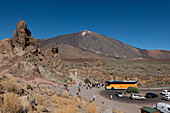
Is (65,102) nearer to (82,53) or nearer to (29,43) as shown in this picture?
(29,43)

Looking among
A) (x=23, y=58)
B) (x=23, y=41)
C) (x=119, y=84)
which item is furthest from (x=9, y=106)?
(x=23, y=41)

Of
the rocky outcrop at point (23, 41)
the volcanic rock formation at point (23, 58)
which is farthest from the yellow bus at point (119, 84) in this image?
the rocky outcrop at point (23, 41)

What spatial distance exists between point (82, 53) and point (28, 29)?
139 m

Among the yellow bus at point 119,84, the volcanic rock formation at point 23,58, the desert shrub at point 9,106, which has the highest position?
the volcanic rock formation at point 23,58

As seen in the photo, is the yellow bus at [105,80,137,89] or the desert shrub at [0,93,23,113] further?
the yellow bus at [105,80,137,89]

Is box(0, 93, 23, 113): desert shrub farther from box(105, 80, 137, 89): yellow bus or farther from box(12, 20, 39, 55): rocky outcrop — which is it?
box(12, 20, 39, 55): rocky outcrop

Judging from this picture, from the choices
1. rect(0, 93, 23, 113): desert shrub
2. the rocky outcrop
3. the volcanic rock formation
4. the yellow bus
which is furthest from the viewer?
the rocky outcrop

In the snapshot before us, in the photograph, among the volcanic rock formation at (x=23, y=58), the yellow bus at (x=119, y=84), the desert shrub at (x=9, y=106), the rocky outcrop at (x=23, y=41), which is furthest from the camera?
the rocky outcrop at (x=23, y=41)

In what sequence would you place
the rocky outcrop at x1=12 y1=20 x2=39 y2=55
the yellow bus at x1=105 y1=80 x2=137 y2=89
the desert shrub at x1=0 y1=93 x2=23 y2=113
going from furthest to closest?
the rocky outcrop at x1=12 y1=20 x2=39 y2=55
the yellow bus at x1=105 y1=80 x2=137 y2=89
the desert shrub at x1=0 y1=93 x2=23 y2=113

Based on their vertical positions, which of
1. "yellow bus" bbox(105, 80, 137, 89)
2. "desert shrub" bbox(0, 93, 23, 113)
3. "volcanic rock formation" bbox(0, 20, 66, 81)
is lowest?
"yellow bus" bbox(105, 80, 137, 89)

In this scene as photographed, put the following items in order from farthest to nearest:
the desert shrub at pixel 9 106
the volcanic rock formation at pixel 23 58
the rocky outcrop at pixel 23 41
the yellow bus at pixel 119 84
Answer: the rocky outcrop at pixel 23 41 < the yellow bus at pixel 119 84 < the volcanic rock formation at pixel 23 58 < the desert shrub at pixel 9 106

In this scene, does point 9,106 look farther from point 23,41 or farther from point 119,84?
point 23,41

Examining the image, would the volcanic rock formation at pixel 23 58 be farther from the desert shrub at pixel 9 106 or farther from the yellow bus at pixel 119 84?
the desert shrub at pixel 9 106

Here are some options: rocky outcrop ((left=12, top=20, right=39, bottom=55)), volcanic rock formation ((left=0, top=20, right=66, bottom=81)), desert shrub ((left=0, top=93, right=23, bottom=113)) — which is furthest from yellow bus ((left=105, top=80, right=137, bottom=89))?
desert shrub ((left=0, top=93, right=23, bottom=113))
